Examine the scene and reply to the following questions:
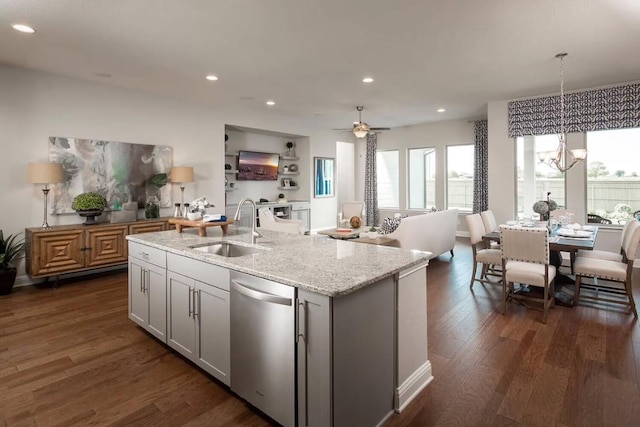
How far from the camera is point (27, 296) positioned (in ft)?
13.7

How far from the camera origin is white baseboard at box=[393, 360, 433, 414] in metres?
2.04

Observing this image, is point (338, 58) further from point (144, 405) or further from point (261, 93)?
point (144, 405)

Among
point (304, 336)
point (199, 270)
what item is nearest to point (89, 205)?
point (199, 270)

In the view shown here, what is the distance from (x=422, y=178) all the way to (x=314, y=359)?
8178 millimetres

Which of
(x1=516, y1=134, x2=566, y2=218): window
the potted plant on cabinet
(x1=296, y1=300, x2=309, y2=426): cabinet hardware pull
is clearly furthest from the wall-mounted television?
(x1=296, y1=300, x2=309, y2=426): cabinet hardware pull

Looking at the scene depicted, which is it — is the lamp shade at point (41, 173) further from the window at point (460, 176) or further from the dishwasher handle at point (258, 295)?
the window at point (460, 176)

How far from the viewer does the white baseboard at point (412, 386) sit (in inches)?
80.2

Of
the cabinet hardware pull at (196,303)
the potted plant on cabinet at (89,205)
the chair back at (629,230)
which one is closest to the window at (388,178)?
the chair back at (629,230)

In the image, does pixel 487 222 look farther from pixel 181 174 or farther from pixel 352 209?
pixel 181 174

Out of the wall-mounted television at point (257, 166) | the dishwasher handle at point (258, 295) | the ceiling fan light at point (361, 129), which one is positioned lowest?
the dishwasher handle at point (258, 295)

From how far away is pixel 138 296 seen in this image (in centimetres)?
309

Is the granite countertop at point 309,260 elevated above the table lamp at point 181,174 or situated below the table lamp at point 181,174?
below

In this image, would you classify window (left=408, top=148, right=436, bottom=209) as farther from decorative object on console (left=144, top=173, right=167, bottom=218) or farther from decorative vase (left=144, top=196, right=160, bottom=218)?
decorative vase (left=144, top=196, right=160, bottom=218)

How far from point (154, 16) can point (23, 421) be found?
3120 millimetres
